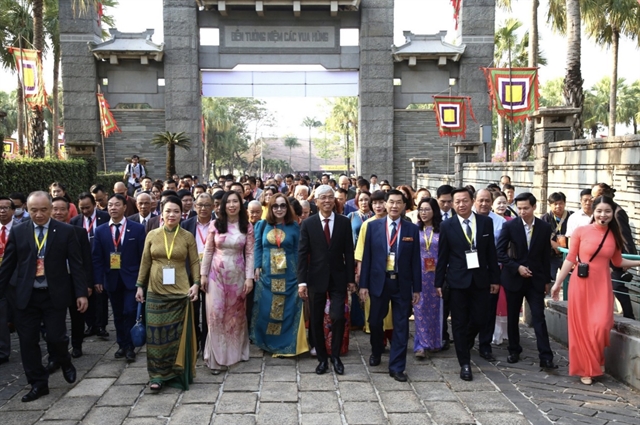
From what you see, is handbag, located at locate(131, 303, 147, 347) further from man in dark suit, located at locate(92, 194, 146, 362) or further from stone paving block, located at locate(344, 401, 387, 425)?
stone paving block, located at locate(344, 401, 387, 425)

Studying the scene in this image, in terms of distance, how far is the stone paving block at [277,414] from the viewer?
471 cm

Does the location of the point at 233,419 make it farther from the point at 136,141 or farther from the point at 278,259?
the point at 136,141

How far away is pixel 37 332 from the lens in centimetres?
539

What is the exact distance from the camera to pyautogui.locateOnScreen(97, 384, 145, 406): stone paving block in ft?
16.8

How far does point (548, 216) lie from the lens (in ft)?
28.0

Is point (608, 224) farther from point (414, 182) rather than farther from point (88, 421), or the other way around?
point (414, 182)

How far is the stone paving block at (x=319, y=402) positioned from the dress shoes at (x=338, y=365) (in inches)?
20.8

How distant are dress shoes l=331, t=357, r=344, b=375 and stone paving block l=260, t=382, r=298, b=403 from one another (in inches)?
20.4

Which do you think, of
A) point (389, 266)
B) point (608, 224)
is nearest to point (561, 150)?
point (608, 224)

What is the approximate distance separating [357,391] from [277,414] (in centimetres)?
89

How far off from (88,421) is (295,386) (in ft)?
5.97

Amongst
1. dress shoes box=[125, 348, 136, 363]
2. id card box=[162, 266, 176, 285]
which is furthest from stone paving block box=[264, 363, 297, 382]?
dress shoes box=[125, 348, 136, 363]

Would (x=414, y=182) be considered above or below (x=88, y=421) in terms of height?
above

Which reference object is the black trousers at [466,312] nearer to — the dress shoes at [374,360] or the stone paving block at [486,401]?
the stone paving block at [486,401]
